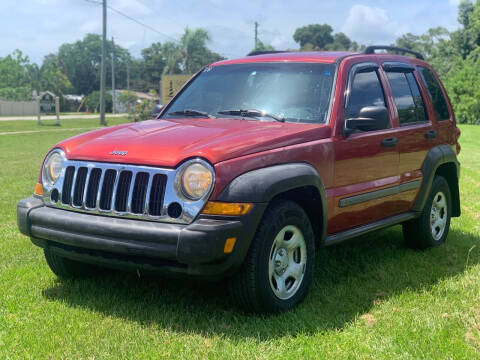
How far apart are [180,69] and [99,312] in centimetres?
7452

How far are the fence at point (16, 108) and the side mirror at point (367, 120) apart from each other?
2544 inches

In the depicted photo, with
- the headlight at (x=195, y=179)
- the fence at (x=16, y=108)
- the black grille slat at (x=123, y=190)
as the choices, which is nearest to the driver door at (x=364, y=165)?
the headlight at (x=195, y=179)

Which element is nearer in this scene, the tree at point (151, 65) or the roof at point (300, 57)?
the roof at point (300, 57)

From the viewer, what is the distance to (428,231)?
6426 mm

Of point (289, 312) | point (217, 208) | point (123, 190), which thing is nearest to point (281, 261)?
point (289, 312)

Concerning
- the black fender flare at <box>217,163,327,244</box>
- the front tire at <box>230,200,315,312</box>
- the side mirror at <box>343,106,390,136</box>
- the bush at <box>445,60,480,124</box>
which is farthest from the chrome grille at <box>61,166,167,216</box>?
the bush at <box>445,60,480,124</box>

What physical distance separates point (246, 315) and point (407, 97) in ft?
9.44

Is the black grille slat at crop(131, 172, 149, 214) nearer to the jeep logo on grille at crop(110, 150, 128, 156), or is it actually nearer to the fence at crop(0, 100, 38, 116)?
the jeep logo on grille at crop(110, 150, 128, 156)

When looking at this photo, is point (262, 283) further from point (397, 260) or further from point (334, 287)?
point (397, 260)

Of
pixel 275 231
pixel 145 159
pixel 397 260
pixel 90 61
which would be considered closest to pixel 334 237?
pixel 275 231

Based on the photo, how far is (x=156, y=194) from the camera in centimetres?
409

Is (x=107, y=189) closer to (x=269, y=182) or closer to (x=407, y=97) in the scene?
(x=269, y=182)

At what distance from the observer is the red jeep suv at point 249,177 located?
13.2 feet

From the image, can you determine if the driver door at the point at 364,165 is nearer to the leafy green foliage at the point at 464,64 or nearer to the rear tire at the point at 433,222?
the rear tire at the point at 433,222
